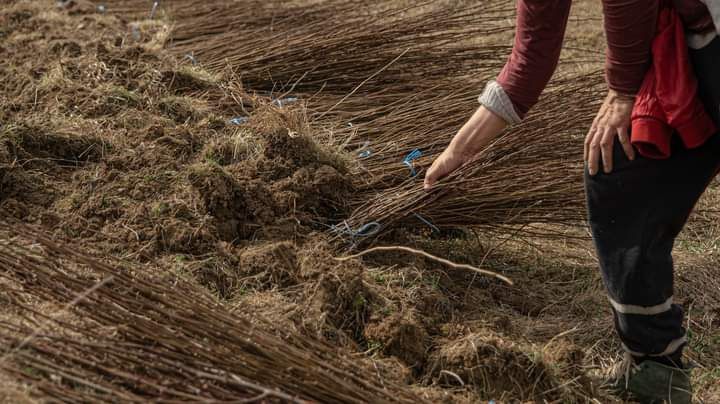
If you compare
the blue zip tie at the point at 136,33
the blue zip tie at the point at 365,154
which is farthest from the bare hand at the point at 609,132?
the blue zip tie at the point at 136,33

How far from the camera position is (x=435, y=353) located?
266cm

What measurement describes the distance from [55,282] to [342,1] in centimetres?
355

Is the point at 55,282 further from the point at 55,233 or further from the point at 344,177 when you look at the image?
the point at 344,177

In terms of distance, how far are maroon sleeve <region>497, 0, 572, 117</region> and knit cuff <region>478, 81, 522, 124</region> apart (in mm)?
13

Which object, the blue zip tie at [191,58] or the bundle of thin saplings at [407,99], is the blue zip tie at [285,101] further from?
the blue zip tie at [191,58]

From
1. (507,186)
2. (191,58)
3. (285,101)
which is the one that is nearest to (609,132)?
(507,186)

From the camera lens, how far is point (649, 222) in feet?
7.81

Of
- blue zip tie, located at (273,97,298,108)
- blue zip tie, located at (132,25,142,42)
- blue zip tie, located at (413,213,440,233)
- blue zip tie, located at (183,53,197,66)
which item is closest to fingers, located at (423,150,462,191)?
blue zip tie, located at (413,213,440,233)

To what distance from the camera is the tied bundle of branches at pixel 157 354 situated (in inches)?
87.1

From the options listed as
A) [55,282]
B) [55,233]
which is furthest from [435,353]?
[55,233]

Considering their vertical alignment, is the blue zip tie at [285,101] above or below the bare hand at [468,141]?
below

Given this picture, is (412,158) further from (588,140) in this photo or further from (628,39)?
(628,39)

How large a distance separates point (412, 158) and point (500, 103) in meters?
0.96

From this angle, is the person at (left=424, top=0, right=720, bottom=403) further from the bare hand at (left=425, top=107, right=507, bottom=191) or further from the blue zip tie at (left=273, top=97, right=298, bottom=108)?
the blue zip tie at (left=273, top=97, right=298, bottom=108)
